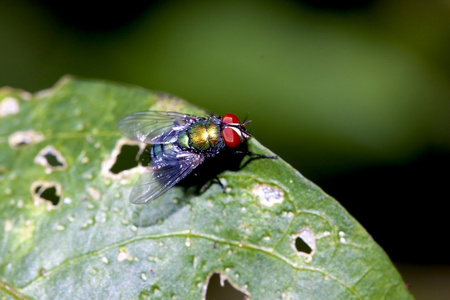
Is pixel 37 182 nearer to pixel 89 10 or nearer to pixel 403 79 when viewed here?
pixel 89 10

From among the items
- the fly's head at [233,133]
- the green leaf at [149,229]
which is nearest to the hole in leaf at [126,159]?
the green leaf at [149,229]

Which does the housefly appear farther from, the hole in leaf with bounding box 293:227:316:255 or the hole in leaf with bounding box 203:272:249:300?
the hole in leaf with bounding box 293:227:316:255

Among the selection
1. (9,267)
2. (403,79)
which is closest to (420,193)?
(403,79)

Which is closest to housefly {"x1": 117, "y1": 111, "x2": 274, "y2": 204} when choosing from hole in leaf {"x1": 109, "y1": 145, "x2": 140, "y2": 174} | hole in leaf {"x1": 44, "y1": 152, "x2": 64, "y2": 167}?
hole in leaf {"x1": 109, "y1": 145, "x2": 140, "y2": 174}

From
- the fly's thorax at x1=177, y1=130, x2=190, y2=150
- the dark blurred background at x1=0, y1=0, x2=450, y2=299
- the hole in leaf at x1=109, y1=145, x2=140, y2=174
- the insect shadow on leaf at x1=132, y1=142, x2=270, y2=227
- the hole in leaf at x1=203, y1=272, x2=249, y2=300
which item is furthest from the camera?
the dark blurred background at x1=0, y1=0, x2=450, y2=299

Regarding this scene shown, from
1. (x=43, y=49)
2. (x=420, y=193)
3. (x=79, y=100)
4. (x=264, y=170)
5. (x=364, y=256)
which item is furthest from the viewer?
(x=43, y=49)

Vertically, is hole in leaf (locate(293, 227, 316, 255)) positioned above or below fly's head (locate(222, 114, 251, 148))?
below
